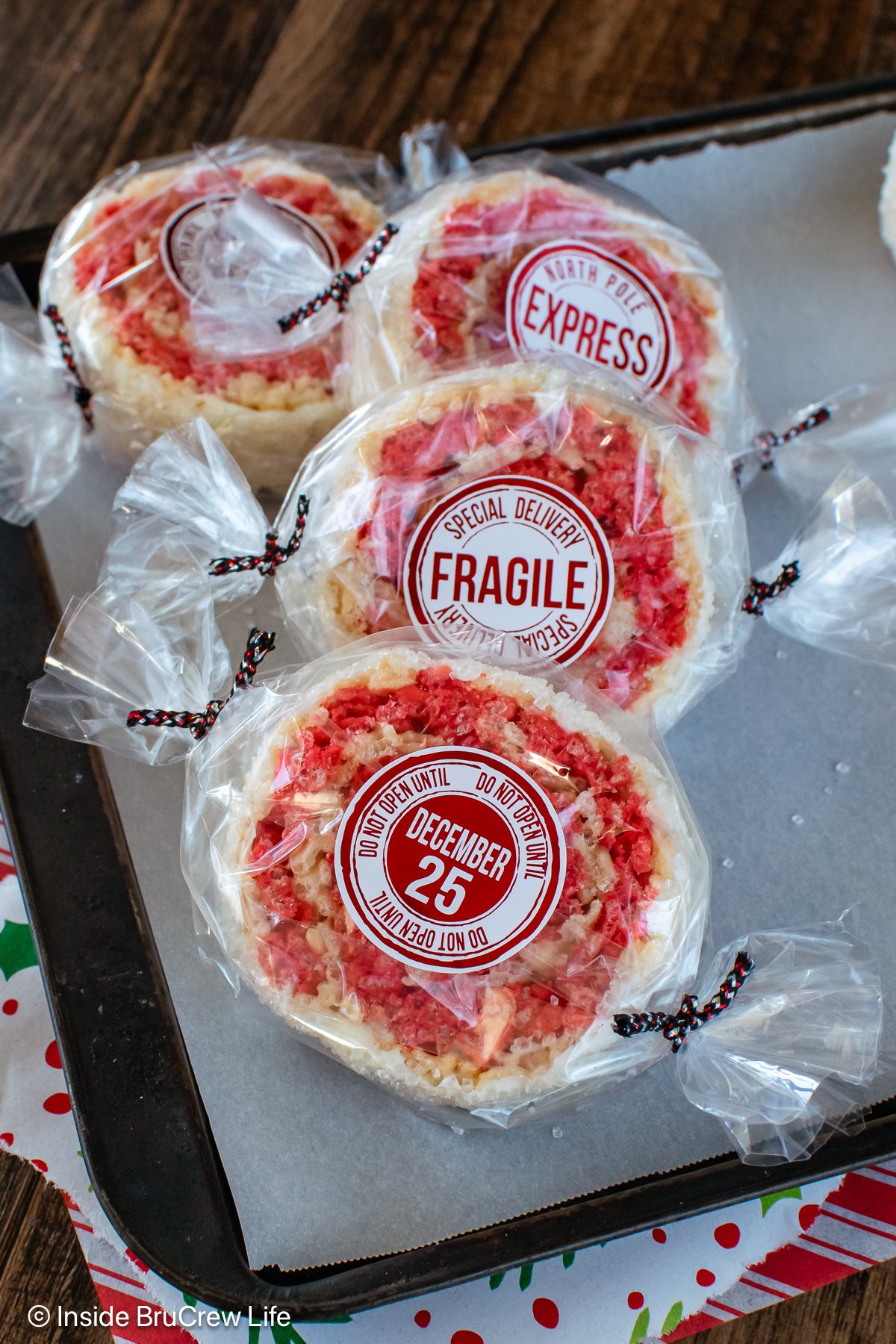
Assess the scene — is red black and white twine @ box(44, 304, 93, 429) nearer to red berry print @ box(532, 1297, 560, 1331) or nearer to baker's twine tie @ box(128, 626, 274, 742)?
baker's twine tie @ box(128, 626, 274, 742)

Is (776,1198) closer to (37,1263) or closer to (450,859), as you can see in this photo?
(450,859)

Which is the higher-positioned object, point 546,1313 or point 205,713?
point 205,713

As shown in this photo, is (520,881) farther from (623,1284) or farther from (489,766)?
(623,1284)

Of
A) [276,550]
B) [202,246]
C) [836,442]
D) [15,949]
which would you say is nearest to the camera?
[276,550]

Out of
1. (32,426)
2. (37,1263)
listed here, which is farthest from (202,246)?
(37,1263)

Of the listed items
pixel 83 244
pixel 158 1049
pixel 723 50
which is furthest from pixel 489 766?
pixel 723 50

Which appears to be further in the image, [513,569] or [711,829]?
[711,829]

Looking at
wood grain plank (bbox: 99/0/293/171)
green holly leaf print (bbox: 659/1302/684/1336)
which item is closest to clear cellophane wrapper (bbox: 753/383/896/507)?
green holly leaf print (bbox: 659/1302/684/1336)

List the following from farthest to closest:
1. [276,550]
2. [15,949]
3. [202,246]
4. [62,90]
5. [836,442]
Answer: [62,90], [836,442], [202,246], [15,949], [276,550]
